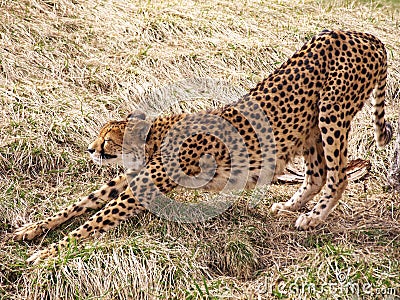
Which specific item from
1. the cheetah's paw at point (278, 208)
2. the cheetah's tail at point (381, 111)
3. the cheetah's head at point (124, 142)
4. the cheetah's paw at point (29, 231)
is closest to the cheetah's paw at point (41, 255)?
the cheetah's paw at point (29, 231)

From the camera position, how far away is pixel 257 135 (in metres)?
5.00

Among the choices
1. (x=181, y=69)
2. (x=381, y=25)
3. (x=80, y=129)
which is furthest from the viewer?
(x=381, y=25)

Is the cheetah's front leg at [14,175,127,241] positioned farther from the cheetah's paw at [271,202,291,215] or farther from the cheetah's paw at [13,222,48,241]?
the cheetah's paw at [271,202,291,215]

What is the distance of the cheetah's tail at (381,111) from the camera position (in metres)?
5.15

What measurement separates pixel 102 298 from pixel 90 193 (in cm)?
110

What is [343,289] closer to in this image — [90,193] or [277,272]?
[277,272]

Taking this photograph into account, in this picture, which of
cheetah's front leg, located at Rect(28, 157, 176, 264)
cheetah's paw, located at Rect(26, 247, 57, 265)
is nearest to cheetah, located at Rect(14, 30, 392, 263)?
cheetah's front leg, located at Rect(28, 157, 176, 264)

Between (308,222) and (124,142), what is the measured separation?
1422 millimetres

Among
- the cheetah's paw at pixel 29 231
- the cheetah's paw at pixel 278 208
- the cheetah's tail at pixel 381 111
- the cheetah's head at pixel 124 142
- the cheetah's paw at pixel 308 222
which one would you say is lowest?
the cheetah's paw at pixel 29 231

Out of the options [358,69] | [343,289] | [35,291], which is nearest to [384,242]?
[343,289]

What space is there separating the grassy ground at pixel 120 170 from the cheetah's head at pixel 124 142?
0.45 m

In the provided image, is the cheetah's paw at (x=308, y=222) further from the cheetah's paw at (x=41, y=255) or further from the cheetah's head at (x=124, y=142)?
the cheetah's paw at (x=41, y=255)

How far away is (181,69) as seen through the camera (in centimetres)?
699

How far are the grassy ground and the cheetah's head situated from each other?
0.45 meters
